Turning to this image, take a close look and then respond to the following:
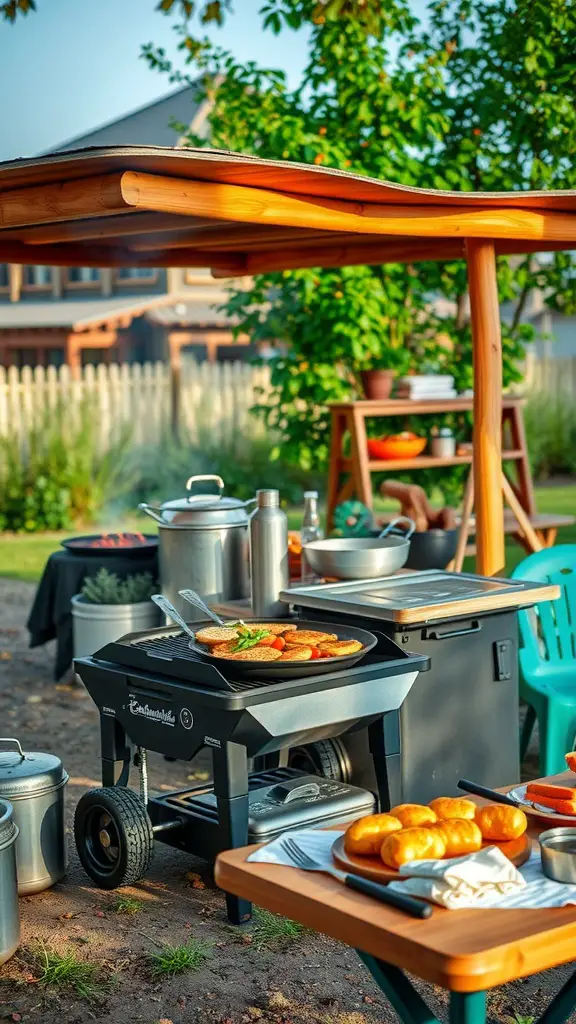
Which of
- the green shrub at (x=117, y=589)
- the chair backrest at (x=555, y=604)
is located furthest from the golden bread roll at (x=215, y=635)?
the green shrub at (x=117, y=589)

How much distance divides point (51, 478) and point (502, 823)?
38.2 feet

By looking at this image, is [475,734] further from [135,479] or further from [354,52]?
[135,479]

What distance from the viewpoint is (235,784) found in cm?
394

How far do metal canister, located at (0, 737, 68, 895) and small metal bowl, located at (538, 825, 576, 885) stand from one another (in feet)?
6.75

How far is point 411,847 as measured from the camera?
2.59 metres

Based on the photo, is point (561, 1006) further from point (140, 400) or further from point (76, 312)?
point (76, 312)

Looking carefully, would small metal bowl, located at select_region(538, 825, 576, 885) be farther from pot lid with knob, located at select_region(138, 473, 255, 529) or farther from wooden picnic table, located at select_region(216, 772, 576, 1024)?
pot lid with knob, located at select_region(138, 473, 255, 529)

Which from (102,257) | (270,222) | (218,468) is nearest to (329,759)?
(270,222)

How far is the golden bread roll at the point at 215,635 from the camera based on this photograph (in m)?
4.23

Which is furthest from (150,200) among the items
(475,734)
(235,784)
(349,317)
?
(349,317)

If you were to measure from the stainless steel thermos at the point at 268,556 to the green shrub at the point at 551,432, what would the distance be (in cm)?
1209

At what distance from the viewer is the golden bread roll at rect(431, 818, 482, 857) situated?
2.66 meters

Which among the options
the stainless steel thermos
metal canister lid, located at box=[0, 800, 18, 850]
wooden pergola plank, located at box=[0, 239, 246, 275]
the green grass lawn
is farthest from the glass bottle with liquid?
the green grass lawn

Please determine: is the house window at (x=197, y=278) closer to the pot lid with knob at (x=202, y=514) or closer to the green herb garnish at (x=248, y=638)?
the pot lid with knob at (x=202, y=514)
